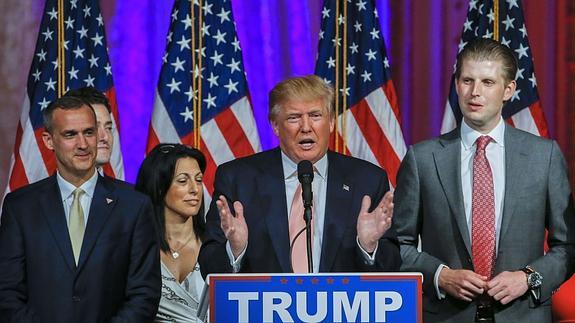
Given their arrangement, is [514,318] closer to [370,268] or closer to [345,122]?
[370,268]

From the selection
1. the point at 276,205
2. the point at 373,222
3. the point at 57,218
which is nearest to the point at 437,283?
the point at 373,222

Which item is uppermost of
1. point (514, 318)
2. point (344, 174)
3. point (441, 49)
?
point (441, 49)

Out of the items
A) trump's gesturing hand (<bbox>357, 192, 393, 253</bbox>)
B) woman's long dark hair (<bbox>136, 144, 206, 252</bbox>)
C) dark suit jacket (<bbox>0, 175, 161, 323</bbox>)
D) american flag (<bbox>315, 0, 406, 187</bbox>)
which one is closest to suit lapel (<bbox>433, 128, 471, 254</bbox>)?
trump's gesturing hand (<bbox>357, 192, 393, 253</bbox>)

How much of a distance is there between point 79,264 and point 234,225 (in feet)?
2.28

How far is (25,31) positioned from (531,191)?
405cm

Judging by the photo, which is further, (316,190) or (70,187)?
(70,187)

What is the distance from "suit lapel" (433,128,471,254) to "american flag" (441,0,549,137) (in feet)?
6.46

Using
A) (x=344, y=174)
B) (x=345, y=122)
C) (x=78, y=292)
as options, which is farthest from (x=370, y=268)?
(x=345, y=122)

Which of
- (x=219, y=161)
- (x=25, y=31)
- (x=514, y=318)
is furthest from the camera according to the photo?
(x=25, y=31)

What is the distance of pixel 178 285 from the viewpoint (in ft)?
14.1

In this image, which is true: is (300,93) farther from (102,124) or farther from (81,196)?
(102,124)

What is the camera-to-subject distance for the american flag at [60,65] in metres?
5.84

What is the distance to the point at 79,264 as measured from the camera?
3.49m

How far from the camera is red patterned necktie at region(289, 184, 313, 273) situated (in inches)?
131
